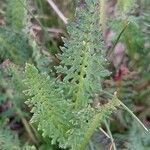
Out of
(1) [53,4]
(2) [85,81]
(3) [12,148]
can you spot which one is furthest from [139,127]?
(1) [53,4]

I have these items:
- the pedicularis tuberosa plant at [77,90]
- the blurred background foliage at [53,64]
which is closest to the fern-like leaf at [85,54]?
the pedicularis tuberosa plant at [77,90]

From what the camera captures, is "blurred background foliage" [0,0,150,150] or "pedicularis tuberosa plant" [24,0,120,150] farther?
"blurred background foliage" [0,0,150,150]

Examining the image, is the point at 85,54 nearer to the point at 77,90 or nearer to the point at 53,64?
the point at 77,90

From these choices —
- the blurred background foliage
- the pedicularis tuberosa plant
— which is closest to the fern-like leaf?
the pedicularis tuberosa plant

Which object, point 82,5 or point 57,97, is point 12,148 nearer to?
point 57,97

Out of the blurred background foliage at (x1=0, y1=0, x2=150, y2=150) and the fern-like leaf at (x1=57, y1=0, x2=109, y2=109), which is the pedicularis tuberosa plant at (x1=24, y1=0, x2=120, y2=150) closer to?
the fern-like leaf at (x1=57, y1=0, x2=109, y2=109)

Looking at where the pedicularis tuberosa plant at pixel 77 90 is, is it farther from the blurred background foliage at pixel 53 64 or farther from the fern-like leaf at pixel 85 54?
the blurred background foliage at pixel 53 64
